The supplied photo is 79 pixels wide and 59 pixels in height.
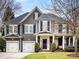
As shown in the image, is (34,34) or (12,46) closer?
(34,34)

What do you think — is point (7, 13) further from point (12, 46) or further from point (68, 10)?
point (68, 10)

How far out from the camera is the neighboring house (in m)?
53.8

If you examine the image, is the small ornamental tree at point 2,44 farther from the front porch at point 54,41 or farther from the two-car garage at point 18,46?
the front porch at point 54,41

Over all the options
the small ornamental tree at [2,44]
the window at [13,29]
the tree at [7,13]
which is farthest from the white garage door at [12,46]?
the tree at [7,13]

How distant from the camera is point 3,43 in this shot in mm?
58438

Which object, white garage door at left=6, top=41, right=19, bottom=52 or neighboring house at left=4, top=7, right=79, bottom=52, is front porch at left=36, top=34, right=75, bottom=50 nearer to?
neighboring house at left=4, top=7, right=79, bottom=52

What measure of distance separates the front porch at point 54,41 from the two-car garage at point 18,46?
293cm

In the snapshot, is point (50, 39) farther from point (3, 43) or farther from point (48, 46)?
point (3, 43)

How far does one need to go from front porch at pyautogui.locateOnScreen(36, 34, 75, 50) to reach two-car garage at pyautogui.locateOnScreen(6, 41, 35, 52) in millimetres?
2930

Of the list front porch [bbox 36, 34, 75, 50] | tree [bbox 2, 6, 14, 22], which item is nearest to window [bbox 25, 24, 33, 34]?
front porch [bbox 36, 34, 75, 50]

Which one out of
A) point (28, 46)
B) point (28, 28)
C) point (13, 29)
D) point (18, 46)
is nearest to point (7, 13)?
point (13, 29)

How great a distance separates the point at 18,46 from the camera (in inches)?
2243

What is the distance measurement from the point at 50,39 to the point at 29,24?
6235 mm

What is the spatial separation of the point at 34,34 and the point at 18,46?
5500 mm
